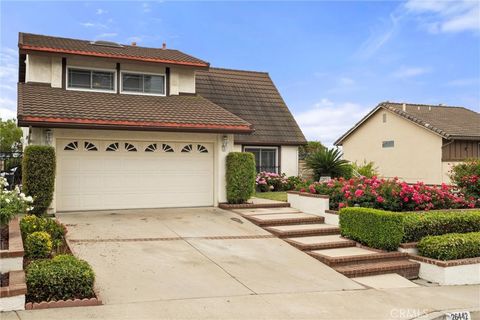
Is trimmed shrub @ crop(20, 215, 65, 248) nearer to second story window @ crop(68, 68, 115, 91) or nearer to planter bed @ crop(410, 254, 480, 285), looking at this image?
second story window @ crop(68, 68, 115, 91)

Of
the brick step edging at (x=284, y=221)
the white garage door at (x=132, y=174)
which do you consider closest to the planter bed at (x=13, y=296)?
the brick step edging at (x=284, y=221)

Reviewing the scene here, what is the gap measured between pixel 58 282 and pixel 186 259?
303 centimetres

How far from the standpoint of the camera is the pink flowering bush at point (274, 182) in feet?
63.1

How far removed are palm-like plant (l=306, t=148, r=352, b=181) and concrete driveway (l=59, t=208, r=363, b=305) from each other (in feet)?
18.9

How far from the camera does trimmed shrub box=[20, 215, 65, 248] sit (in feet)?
27.9

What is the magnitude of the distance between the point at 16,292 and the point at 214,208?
343 inches

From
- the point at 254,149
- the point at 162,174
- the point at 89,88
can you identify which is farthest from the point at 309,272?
the point at 254,149

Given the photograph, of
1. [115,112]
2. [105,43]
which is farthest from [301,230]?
[105,43]

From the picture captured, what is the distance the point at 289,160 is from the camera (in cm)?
2081

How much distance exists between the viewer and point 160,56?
54.3ft

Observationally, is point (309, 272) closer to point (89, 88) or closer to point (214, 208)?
point (214, 208)

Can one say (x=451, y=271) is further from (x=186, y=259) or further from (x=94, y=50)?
(x=94, y=50)

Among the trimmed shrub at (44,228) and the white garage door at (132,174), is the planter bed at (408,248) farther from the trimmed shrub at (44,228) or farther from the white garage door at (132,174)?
the trimmed shrub at (44,228)

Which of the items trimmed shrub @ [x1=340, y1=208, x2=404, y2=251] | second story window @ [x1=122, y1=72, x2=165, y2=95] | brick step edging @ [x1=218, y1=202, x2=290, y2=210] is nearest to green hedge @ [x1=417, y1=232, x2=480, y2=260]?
trimmed shrub @ [x1=340, y1=208, x2=404, y2=251]
